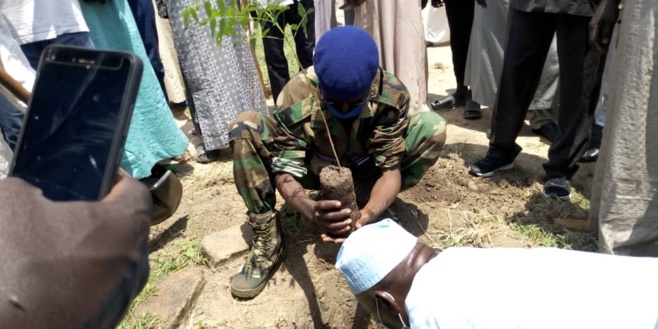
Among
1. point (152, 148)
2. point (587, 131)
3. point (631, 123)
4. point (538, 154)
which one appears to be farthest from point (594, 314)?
point (152, 148)

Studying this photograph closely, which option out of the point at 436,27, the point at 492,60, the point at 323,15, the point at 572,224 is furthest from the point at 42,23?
the point at 436,27

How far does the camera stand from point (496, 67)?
4312mm

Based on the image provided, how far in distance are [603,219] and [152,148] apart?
Answer: 277 cm

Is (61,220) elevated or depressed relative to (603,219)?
elevated

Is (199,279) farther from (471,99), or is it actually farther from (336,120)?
(471,99)

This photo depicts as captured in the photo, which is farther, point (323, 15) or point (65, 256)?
point (323, 15)

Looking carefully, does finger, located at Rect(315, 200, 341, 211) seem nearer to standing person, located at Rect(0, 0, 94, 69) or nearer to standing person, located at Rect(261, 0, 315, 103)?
standing person, located at Rect(0, 0, 94, 69)

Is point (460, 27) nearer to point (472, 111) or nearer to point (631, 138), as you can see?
point (472, 111)

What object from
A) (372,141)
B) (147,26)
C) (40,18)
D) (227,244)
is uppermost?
(40,18)

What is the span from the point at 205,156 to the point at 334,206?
2.29 meters

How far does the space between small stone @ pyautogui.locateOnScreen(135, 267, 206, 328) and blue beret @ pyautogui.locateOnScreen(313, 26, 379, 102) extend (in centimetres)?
114

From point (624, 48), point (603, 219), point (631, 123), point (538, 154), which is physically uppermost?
point (624, 48)

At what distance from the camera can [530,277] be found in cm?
144

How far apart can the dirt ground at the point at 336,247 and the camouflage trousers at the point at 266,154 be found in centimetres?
33
